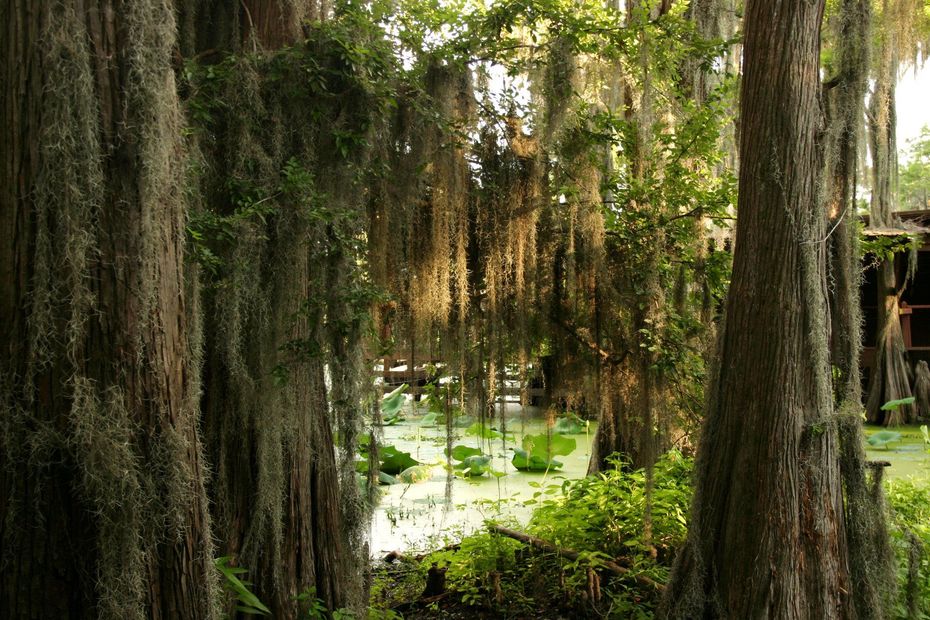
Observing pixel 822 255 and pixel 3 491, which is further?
pixel 822 255

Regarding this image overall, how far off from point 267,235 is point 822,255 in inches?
126

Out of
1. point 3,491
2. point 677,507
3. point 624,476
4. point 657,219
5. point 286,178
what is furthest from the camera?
point 624,476

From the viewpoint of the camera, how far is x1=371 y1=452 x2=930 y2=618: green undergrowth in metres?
5.59

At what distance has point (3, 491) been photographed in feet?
7.89

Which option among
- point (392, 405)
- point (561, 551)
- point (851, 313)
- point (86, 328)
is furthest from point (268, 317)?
point (392, 405)

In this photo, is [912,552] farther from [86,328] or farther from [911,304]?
[911,304]

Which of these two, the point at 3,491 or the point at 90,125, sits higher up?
the point at 90,125

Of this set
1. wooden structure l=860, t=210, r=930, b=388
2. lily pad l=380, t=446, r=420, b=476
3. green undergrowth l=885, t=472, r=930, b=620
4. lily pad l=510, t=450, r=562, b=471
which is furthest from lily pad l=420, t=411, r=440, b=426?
wooden structure l=860, t=210, r=930, b=388

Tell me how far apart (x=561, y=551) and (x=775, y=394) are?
249 centimetres

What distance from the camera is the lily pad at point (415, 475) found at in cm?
857

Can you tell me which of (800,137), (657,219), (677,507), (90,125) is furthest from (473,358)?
(90,125)

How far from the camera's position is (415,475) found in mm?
8570

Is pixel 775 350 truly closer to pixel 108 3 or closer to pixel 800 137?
pixel 800 137

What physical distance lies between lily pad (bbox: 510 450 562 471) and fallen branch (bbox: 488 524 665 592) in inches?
81.3
